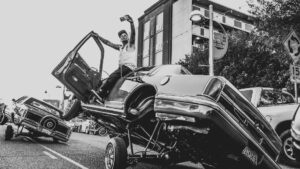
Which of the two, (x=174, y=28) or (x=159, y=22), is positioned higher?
(x=159, y=22)

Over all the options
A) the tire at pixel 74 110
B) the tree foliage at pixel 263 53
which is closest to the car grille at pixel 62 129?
the tire at pixel 74 110

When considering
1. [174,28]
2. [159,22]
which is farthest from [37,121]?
[159,22]

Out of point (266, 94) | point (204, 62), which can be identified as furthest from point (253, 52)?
point (266, 94)

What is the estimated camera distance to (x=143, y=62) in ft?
131

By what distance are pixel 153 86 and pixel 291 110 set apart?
4019mm

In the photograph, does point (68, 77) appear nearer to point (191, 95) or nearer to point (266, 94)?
point (191, 95)

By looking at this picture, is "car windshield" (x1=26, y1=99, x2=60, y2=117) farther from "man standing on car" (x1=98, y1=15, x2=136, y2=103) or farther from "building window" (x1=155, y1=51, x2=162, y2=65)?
"building window" (x1=155, y1=51, x2=162, y2=65)

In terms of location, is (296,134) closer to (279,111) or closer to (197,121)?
(197,121)

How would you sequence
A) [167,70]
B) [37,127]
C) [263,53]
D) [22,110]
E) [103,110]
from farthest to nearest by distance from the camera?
[263,53], [22,110], [37,127], [103,110], [167,70]

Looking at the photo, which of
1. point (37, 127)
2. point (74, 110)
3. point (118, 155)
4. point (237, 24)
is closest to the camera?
point (118, 155)

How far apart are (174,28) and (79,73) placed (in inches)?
1182

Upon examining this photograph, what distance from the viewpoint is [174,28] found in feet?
114

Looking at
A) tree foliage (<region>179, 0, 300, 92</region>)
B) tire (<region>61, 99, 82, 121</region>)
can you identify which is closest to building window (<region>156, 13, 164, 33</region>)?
tree foliage (<region>179, 0, 300, 92</region>)

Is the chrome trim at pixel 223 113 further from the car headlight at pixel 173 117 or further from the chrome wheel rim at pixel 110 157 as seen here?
the chrome wheel rim at pixel 110 157
